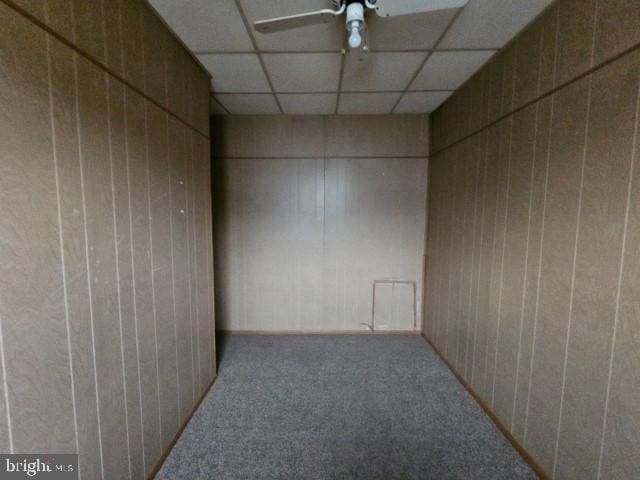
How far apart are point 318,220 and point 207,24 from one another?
2.26m

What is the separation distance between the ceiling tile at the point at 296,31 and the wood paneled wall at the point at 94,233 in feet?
1.97

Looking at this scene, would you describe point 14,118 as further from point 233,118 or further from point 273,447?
point 233,118

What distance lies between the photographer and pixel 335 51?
203 cm

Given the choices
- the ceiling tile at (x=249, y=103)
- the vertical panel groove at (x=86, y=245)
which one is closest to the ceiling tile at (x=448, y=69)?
the ceiling tile at (x=249, y=103)

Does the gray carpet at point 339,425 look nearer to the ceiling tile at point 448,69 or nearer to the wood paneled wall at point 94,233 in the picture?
the wood paneled wall at point 94,233

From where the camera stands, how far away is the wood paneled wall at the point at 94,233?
3.04ft

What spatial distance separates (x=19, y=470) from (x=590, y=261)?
2463mm

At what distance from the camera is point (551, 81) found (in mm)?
1588

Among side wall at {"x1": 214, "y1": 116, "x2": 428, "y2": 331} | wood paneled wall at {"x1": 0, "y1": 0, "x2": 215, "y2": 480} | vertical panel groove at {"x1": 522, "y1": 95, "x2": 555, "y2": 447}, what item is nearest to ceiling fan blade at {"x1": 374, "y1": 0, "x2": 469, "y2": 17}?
vertical panel groove at {"x1": 522, "y1": 95, "x2": 555, "y2": 447}

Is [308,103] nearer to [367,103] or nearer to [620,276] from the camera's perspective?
[367,103]

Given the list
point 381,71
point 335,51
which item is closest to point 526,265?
point 381,71

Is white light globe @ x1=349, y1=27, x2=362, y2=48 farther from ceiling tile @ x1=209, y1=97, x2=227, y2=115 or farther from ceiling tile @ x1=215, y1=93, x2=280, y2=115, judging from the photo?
ceiling tile @ x1=209, y1=97, x2=227, y2=115

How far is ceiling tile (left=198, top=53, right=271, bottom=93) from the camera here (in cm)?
213

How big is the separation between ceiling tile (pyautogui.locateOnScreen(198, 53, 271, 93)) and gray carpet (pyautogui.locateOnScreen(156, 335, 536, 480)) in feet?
9.07
